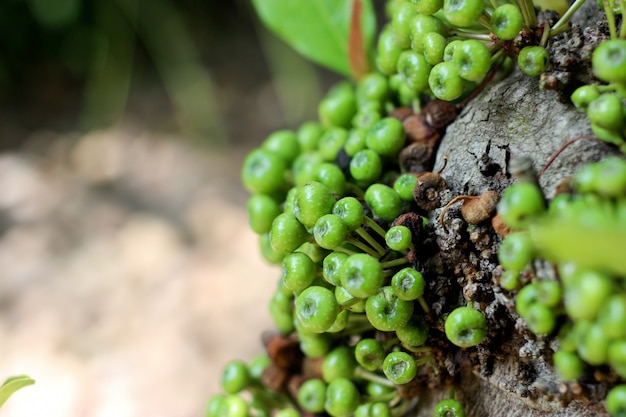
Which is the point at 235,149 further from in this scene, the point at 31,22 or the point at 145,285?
the point at 31,22

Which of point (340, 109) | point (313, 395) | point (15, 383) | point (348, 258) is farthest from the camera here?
point (340, 109)

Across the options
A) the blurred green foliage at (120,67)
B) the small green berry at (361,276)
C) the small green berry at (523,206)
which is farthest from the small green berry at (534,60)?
the blurred green foliage at (120,67)

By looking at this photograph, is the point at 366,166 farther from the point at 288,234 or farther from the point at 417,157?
the point at 288,234

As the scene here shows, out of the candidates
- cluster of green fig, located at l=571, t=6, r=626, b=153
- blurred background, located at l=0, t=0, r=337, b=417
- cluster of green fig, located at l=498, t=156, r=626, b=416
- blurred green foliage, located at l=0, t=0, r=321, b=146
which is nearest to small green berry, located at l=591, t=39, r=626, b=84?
cluster of green fig, located at l=571, t=6, r=626, b=153

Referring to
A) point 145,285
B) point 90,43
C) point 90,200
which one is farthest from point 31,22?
point 145,285

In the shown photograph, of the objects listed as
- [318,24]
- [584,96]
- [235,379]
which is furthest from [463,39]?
[235,379]

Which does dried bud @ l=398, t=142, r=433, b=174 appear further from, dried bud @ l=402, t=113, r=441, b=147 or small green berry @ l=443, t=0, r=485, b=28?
small green berry @ l=443, t=0, r=485, b=28

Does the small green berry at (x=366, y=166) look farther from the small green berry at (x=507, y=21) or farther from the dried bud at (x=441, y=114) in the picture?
the small green berry at (x=507, y=21)
